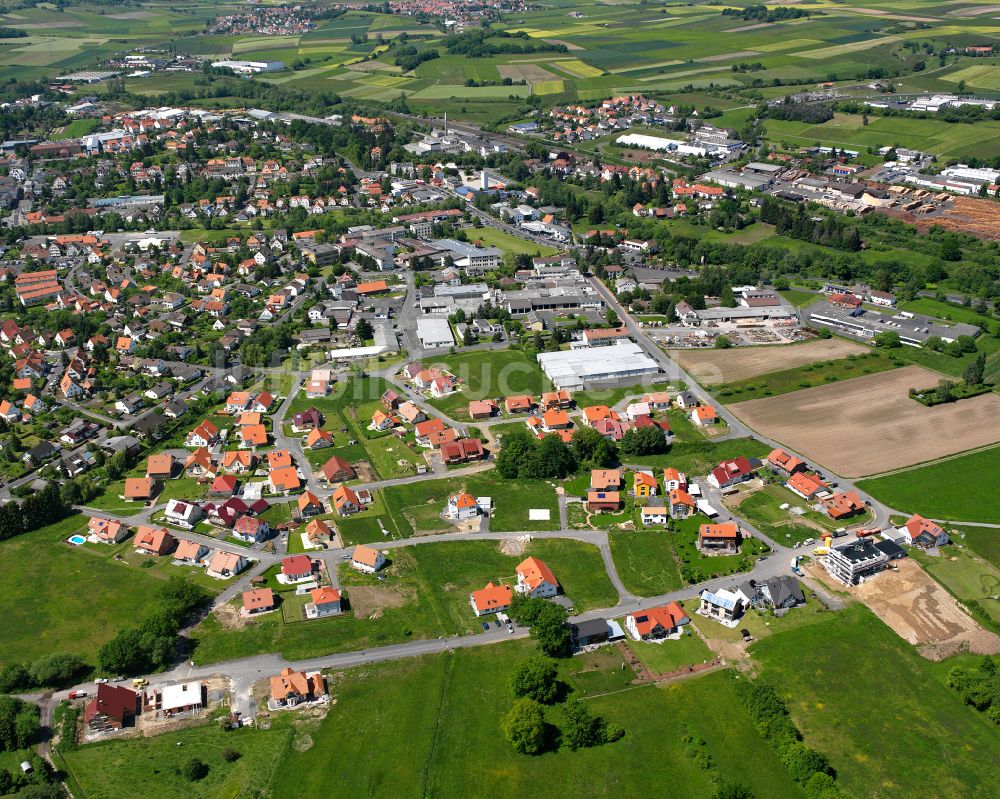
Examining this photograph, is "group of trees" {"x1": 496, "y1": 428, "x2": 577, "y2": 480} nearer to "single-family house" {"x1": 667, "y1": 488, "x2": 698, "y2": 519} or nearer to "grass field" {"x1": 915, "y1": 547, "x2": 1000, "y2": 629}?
"single-family house" {"x1": 667, "y1": 488, "x2": 698, "y2": 519}

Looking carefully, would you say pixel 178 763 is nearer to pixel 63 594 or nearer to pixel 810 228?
pixel 63 594

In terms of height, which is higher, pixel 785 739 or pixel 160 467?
pixel 160 467

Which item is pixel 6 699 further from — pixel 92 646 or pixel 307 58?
pixel 307 58

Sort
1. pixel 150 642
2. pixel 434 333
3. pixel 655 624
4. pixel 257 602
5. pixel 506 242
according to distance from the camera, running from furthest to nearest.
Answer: pixel 506 242 < pixel 434 333 < pixel 257 602 < pixel 655 624 < pixel 150 642

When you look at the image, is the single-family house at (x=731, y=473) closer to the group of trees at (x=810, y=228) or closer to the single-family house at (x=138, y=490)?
the single-family house at (x=138, y=490)

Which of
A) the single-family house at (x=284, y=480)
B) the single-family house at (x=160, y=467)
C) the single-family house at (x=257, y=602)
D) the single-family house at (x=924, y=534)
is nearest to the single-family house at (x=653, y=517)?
the single-family house at (x=924, y=534)

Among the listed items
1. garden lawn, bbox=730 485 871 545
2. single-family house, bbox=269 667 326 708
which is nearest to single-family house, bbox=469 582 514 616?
single-family house, bbox=269 667 326 708

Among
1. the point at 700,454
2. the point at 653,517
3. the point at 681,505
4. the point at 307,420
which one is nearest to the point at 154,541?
the point at 307,420

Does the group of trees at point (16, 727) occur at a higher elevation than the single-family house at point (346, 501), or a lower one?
lower
